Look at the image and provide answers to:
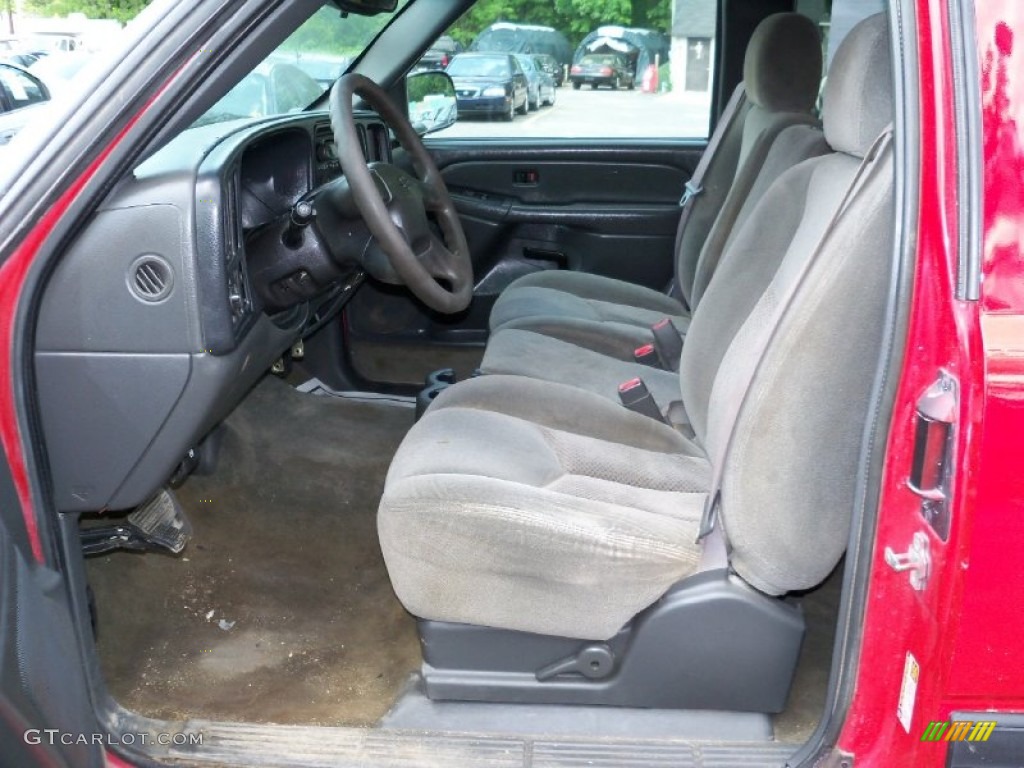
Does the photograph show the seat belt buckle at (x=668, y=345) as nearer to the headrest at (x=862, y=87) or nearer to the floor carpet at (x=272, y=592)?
the floor carpet at (x=272, y=592)

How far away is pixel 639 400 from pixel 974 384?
37.9 inches

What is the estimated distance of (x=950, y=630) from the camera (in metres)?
1.18

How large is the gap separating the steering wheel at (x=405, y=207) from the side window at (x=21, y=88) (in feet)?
3.15

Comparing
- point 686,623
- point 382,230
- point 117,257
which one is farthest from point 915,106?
point 117,257

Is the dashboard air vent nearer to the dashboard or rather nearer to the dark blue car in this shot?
the dashboard

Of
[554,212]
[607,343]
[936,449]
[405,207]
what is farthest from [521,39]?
[936,449]

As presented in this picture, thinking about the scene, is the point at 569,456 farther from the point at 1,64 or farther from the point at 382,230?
the point at 1,64

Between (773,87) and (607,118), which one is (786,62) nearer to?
(773,87)

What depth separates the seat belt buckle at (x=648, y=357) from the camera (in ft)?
7.76

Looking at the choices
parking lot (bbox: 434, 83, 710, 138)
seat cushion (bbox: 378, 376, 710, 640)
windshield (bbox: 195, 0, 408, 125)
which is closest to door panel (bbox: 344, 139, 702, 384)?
parking lot (bbox: 434, 83, 710, 138)

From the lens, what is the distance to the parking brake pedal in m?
1.90

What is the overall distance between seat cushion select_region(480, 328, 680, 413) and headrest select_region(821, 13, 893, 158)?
2.62 ft

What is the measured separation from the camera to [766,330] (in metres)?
1.41

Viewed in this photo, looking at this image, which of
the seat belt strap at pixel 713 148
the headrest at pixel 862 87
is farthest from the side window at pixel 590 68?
the headrest at pixel 862 87
